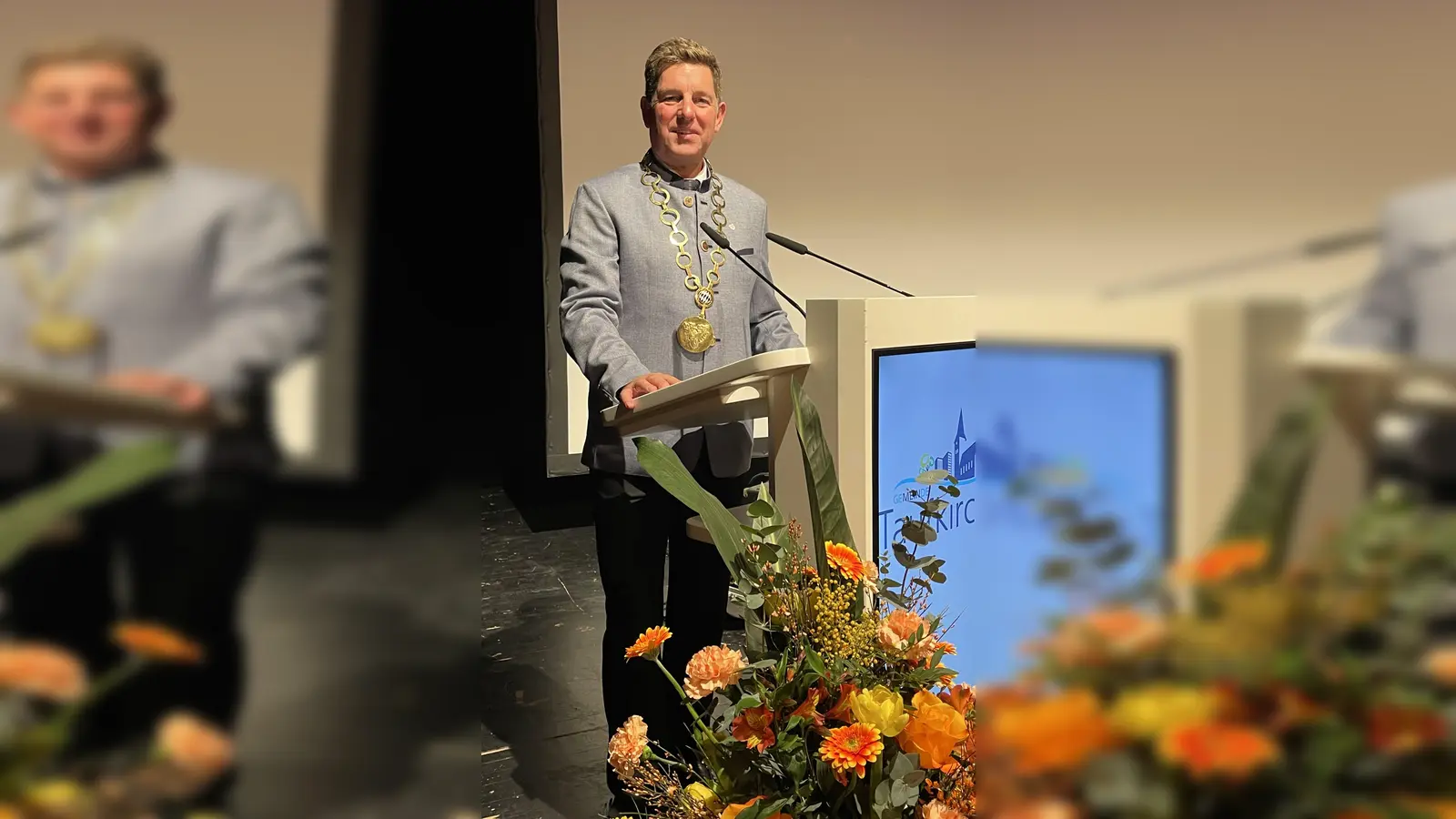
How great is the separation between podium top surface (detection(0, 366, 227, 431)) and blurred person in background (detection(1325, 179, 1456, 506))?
470mm

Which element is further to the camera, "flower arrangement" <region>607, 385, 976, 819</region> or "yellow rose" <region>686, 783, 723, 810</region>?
"yellow rose" <region>686, 783, 723, 810</region>

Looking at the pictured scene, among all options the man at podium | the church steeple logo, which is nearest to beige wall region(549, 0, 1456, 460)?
the church steeple logo

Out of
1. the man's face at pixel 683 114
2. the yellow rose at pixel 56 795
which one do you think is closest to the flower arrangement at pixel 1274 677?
the yellow rose at pixel 56 795

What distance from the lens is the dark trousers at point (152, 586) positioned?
417 millimetres

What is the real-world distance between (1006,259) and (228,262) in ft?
1.12

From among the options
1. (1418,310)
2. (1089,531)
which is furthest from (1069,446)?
(1418,310)

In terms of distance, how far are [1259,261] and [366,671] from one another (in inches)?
17.7

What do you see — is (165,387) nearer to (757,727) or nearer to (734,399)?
(757,727)

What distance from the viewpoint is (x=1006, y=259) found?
470mm

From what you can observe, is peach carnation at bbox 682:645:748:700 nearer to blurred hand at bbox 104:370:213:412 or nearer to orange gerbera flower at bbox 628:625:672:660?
orange gerbera flower at bbox 628:625:672:660

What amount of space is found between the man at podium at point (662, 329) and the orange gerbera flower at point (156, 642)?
1236 millimetres

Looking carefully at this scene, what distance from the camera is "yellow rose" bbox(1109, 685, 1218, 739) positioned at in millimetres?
403

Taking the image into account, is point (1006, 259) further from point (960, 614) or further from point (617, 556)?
point (617, 556)

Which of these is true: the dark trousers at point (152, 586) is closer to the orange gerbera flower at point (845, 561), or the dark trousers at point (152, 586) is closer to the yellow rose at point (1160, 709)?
the yellow rose at point (1160, 709)
